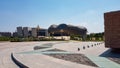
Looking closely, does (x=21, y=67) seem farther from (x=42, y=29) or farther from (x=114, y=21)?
(x=42, y=29)

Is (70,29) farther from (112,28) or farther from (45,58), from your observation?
(45,58)

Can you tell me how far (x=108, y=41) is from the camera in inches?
618

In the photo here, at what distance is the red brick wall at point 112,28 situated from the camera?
1515cm

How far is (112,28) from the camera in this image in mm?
15453

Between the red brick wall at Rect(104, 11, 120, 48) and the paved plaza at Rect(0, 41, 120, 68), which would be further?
the red brick wall at Rect(104, 11, 120, 48)

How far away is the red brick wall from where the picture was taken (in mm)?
15148

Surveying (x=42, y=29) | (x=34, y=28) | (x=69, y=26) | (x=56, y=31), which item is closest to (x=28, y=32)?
(x=34, y=28)

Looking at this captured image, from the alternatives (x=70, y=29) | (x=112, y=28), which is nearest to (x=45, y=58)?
(x=112, y=28)

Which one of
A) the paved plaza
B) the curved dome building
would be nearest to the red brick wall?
the paved plaza

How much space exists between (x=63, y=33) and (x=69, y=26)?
691cm

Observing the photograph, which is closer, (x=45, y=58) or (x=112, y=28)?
(x=45, y=58)

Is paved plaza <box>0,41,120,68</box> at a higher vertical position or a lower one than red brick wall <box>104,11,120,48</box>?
lower

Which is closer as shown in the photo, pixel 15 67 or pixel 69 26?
pixel 15 67

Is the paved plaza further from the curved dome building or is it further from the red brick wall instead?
the curved dome building
